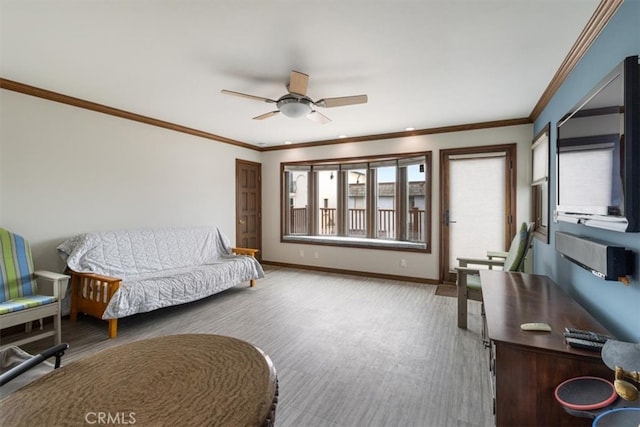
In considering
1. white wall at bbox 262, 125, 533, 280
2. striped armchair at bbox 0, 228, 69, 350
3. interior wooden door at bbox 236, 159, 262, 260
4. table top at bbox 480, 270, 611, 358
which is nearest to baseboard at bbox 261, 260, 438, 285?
white wall at bbox 262, 125, 533, 280

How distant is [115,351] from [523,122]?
4902 mm

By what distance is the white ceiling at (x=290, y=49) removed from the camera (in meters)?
1.81

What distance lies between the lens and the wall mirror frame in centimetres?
298

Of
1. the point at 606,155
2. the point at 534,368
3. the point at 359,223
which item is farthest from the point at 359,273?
the point at 606,155

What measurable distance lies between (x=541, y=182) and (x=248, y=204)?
473cm

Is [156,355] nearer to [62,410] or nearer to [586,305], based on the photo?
[62,410]

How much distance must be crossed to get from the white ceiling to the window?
1.56 m

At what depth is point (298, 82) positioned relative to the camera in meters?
2.50

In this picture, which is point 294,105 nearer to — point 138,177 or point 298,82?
point 298,82

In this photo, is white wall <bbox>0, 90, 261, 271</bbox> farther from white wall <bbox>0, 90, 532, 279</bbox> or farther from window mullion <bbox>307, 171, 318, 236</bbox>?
window mullion <bbox>307, 171, 318, 236</bbox>

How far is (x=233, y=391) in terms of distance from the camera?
98cm

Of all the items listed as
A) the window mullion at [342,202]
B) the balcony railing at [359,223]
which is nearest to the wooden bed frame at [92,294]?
the balcony railing at [359,223]

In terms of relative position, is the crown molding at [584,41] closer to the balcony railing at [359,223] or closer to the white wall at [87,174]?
the balcony railing at [359,223]

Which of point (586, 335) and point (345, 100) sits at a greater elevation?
point (345, 100)
